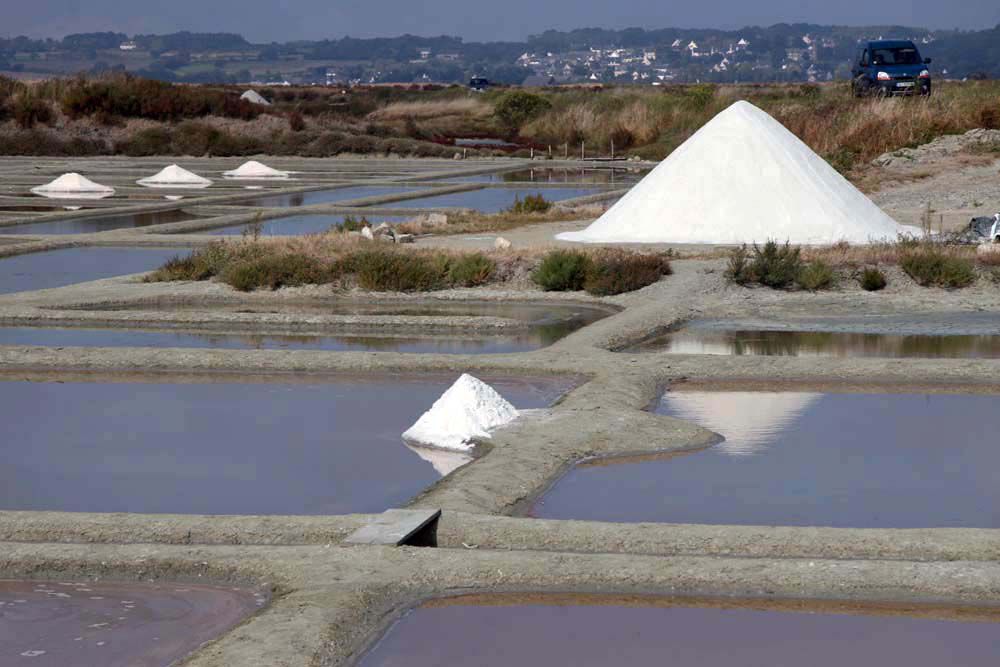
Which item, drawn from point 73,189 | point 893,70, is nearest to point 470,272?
point 73,189

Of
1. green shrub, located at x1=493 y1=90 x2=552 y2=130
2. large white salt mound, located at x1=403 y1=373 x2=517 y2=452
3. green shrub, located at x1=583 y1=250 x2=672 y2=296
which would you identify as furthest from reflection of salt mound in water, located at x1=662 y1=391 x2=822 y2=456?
green shrub, located at x1=493 y1=90 x2=552 y2=130

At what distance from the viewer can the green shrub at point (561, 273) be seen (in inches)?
507

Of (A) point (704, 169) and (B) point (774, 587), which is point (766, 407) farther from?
(A) point (704, 169)

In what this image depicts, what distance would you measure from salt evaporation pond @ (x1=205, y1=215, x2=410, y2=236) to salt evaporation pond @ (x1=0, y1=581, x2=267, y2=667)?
43.1 feet

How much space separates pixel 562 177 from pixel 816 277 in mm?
17806

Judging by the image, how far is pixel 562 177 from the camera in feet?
99.1

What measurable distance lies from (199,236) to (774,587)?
1394 cm

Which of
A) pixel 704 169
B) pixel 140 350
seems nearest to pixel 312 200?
pixel 704 169

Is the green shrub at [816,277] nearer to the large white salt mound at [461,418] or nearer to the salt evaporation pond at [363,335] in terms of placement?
the salt evaporation pond at [363,335]

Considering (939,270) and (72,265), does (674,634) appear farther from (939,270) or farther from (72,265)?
(72,265)

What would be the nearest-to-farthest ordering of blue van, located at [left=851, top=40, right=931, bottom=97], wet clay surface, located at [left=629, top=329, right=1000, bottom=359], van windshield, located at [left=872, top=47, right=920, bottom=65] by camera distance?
wet clay surface, located at [left=629, top=329, right=1000, bottom=359] → blue van, located at [left=851, top=40, right=931, bottom=97] → van windshield, located at [left=872, top=47, right=920, bottom=65]

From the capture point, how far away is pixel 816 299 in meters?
12.3

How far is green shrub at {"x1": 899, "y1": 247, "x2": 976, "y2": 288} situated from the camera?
12.6 m

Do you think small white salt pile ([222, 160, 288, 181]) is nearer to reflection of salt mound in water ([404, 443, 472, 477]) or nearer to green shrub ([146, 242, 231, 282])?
green shrub ([146, 242, 231, 282])
